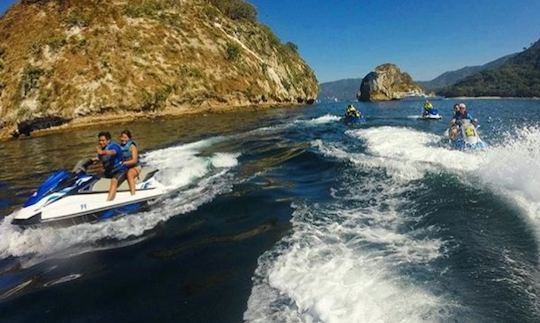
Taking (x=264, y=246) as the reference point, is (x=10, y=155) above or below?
above

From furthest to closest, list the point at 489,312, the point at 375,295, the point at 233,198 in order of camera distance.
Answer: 1. the point at 233,198
2. the point at 375,295
3. the point at 489,312

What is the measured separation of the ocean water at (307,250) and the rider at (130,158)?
1.02 m

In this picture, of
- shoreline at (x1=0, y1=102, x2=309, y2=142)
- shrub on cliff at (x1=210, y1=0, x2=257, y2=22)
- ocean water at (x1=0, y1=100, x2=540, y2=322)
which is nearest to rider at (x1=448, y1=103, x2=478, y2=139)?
ocean water at (x1=0, y1=100, x2=540, y2=322)

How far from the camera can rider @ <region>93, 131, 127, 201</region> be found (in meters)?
11.1

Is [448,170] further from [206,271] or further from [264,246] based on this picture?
[206,271]

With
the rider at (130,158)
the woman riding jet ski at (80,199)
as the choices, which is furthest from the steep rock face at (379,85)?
the woman riding jet ski at (80,199)

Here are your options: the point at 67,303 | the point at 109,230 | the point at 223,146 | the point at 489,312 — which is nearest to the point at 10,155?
the point at 223,146

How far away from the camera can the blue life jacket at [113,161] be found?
1134 centimetres

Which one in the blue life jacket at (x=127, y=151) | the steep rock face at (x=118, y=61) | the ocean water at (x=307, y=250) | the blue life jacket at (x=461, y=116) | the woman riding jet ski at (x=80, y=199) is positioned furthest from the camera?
the steep rock face at (x=118, y=61)

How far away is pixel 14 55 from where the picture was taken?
50.4 meters

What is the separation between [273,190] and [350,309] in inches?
285

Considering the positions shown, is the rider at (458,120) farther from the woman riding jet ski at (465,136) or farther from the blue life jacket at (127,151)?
the blue life jacket at (127,151)

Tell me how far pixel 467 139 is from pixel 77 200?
1481 centimetres

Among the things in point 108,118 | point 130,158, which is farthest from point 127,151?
point 108,118
